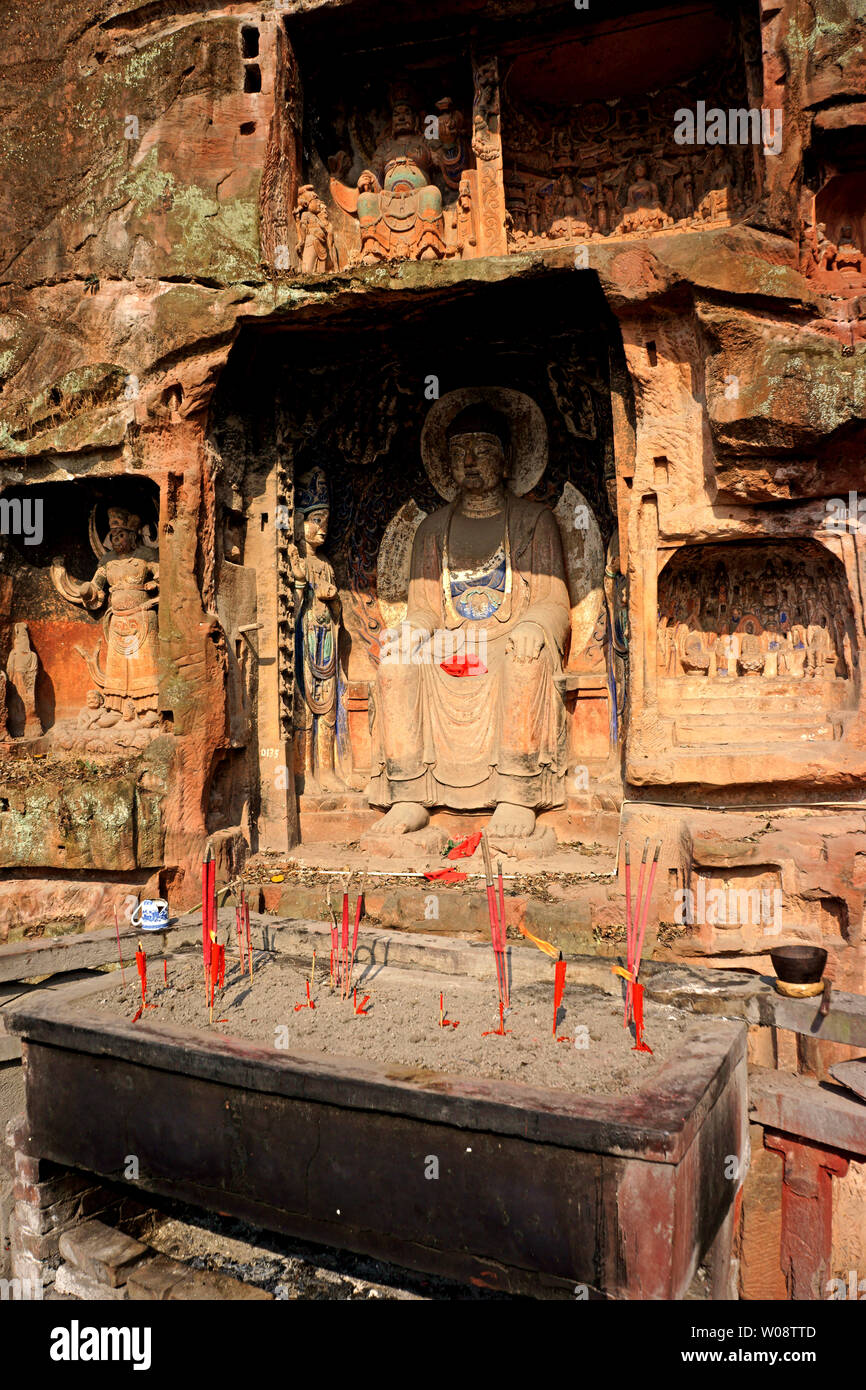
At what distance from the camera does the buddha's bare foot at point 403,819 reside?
23.4 ft

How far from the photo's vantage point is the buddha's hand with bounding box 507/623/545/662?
283 inches

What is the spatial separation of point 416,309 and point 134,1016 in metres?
4.98

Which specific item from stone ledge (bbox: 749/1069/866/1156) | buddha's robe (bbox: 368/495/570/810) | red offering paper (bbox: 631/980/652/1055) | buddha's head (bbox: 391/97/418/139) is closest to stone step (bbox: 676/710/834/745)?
buddha's robe (bbox: 368/495/570/810)

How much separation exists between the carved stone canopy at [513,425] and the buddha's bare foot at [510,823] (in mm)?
2735

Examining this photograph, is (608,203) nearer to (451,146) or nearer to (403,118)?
(451,146)

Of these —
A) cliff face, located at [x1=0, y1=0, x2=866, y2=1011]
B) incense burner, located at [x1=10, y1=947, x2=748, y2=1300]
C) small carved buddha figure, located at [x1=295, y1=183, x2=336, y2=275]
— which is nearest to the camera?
incense burner, located at [x1=10, y1=947, x2=748, y2=1300]

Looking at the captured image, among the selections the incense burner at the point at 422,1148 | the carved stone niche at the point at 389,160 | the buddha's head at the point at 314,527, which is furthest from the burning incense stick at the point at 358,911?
the carved stone niche at the point at 389,160

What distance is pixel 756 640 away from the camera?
256 inches

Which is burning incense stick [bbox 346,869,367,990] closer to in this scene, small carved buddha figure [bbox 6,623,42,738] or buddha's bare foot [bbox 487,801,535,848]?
buddha's bare foot [bbox 487,801,535,848]

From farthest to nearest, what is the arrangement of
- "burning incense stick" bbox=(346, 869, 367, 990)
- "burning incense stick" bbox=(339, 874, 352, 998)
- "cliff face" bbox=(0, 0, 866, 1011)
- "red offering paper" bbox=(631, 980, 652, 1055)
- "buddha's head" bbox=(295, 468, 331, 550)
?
"buddha's head" bbox=(295, 468, 331, 550) < "cliff face" bbox=(0, 0, 866, 1011) < "burning incense stick" bbox=(346, 869, 367, 990) < "burning incense stick" bbox=(339, 874, 352, 998) < "red offering paper" bbox=(631, 980, 652, 1055)

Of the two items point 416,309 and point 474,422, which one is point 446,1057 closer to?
point 416,309

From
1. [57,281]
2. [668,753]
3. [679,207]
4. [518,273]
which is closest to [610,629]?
[668,753]

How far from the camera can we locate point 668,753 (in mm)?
6164

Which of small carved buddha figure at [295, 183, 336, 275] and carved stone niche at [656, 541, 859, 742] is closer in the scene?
carved stone niche at [656, 541, 859, 742]
